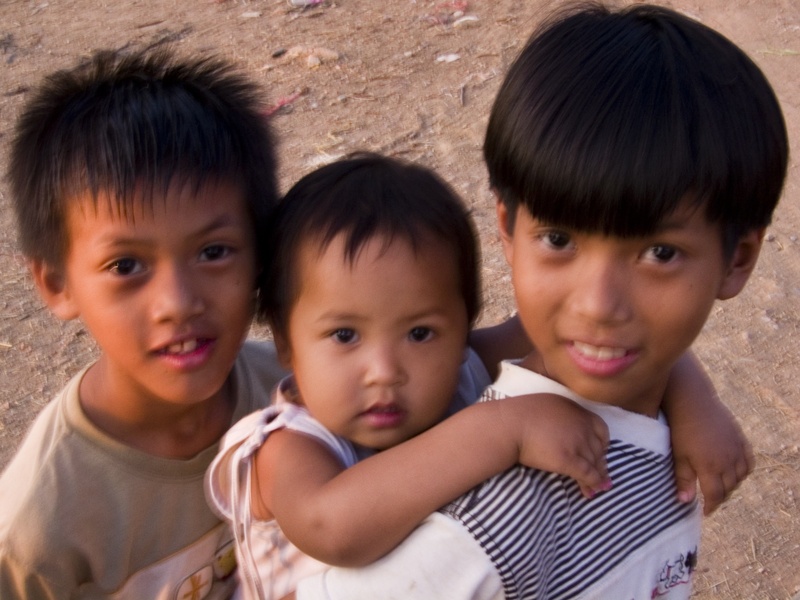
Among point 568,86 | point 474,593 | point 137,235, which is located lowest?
point 474,593

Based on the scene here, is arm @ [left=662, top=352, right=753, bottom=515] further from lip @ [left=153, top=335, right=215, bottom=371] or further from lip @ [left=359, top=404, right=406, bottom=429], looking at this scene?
lip @ [left=153, top=335, right=215, bottom=371]

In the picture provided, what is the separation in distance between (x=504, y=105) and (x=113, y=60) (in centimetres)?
91

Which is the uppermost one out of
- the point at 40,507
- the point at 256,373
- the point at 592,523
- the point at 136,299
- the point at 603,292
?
the point at 603,292

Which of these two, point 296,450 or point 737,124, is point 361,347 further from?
point 737,124

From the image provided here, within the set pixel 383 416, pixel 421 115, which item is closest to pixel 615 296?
pixel 383 416

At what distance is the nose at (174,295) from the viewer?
1.72 m

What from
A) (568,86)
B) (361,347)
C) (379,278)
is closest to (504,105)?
(568,86)

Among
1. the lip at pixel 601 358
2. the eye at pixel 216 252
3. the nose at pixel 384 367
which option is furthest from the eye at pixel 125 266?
the lip at pixel 601 358

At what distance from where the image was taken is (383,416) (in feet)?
5.22

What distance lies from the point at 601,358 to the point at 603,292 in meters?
0.11

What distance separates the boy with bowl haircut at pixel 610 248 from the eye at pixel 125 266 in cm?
66

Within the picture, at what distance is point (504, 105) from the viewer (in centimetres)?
150

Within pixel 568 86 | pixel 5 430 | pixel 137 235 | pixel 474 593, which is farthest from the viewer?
pixel 5 430

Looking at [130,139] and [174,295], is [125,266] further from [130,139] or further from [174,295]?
[130,139]
